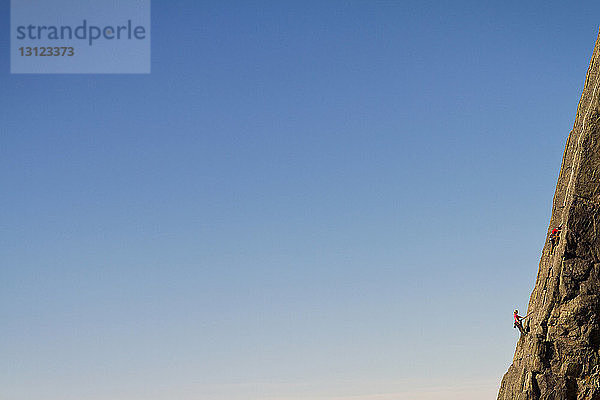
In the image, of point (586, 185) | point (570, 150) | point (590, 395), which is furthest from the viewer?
point (570, 150)

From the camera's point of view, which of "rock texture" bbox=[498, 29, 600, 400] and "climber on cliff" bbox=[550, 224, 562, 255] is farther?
"climber on cliff" bbox=[550, 224, 562, 255]

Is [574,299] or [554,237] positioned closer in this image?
[574,299]

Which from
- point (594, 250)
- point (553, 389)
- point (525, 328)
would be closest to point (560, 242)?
point (594, 250)

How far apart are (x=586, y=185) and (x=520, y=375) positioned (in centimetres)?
1329

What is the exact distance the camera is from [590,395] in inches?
1794

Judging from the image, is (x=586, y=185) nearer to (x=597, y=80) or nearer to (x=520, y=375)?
(x=597, y=80)

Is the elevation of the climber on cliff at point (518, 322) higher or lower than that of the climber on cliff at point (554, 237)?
lower

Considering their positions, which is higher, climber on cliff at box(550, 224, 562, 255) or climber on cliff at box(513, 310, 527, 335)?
climber on cliff at box(550, 224, 562, 255)

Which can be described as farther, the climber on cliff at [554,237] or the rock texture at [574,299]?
the climber on cliff at [554,237]

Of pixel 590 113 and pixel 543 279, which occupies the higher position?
pixel 590 113

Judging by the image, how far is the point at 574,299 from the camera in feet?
156

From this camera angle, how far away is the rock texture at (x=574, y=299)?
46.5 m

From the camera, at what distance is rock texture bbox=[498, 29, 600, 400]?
153ft

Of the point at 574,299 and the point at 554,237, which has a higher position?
the point at 554,237
